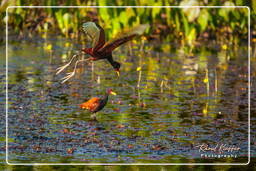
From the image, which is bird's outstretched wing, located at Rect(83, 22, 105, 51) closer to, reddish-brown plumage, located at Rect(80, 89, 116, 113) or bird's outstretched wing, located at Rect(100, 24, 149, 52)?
bird's outstretched wing, located at Rect(100, 24, 149, 52)

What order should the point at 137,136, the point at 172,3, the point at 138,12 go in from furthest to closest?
1. the point at 172,3
2. the point at 138,12
3. the point at 137,136

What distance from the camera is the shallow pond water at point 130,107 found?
6742 mm

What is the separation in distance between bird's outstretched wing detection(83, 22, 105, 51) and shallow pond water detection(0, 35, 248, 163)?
6.21 ft

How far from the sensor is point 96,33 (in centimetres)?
462

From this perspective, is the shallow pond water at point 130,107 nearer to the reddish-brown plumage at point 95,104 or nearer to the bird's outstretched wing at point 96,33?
the reddish-brown plumage at point 95,104

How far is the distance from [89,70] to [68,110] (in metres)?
2.75

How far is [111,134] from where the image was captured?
734 cm

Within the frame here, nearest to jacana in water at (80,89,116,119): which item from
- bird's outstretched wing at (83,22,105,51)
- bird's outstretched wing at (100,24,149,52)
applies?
bird's outstretched wing at (83,22,105,51)

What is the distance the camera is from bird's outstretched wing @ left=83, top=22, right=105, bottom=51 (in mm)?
4598

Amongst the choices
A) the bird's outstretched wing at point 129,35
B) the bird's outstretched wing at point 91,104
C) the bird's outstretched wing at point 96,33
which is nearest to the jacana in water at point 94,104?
the bird's outstretched wing at point 91,104

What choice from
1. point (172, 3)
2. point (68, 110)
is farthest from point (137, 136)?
point (172, 3)

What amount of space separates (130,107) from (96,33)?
414 centimetres

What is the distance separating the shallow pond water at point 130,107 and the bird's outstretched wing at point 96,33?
189cm

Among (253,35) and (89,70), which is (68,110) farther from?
(253,35)
